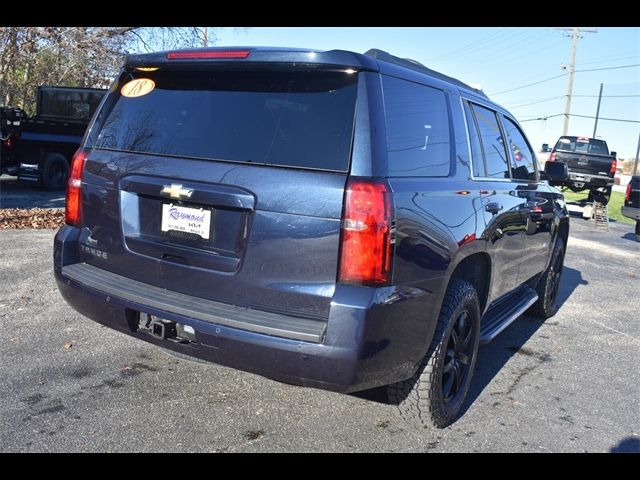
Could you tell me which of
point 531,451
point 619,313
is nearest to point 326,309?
point 531,451

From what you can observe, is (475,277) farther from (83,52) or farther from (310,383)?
(83,52)

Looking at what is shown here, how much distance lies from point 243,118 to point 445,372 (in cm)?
182

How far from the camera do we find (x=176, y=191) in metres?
2.77

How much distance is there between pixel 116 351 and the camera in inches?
158

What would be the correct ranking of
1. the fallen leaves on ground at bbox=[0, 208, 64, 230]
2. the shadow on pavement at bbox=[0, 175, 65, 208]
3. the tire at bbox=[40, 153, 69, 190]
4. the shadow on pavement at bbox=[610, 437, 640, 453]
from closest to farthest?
the shadow on pavement at bbox=[610, 437, 640, 453]
the fallen leaves on ground at bbox=[0, 208, 64, 230]
the shadow on pavement at bbox=[0, 175, 65, 208]
the tire at bbox=[40, 153, 69, 190]

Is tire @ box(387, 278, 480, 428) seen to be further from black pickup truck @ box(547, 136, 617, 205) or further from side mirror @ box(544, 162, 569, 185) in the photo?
black pickup truck @ box(547, 136, 617, 205)

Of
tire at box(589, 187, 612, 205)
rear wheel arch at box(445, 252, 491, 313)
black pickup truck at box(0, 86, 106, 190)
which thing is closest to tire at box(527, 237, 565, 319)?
rear wheel arch at box(445, 252, 491, 313)

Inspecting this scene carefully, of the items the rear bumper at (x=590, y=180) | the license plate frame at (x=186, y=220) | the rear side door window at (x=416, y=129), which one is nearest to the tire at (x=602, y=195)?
the rear bumper at (x=590, y=180)

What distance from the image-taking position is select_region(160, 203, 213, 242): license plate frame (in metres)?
2.72

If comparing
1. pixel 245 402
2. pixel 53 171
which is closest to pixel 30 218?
pixel 53 171

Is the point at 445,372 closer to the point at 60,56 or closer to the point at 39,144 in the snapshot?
the point at 39,144

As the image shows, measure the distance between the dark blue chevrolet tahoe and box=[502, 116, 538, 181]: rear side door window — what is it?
50.0 inches

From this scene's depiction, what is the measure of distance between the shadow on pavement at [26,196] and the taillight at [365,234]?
9416mm

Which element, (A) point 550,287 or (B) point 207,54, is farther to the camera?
(A) point 550,287
